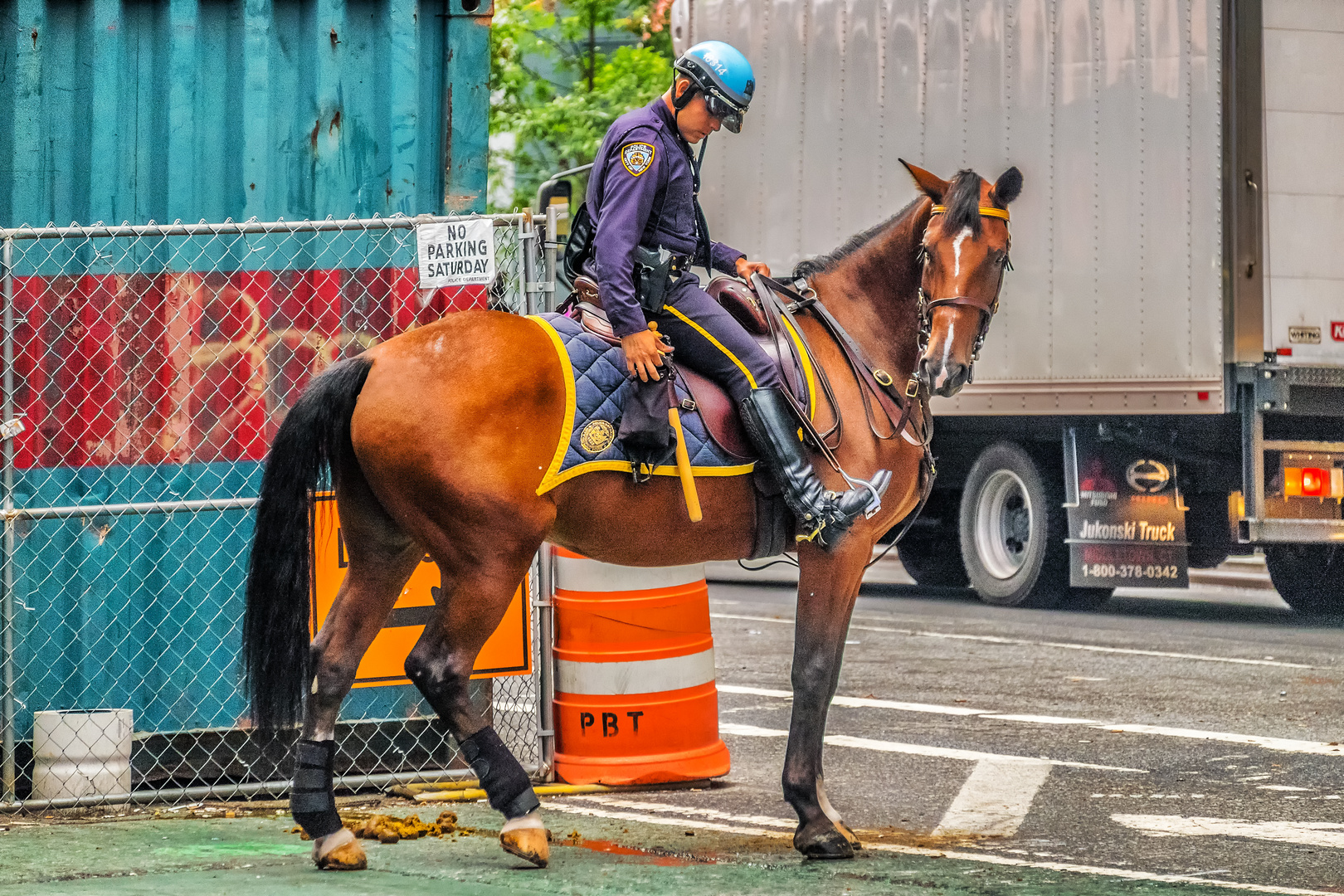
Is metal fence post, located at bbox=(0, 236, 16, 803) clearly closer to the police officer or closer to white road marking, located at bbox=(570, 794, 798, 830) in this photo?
white road marking, located at bbox=(570, 794, 798, 830)

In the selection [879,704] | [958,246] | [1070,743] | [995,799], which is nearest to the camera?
[958,246]

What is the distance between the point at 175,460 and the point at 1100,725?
4876mm

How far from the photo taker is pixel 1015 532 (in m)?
15.4

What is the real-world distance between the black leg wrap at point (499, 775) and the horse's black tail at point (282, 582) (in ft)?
2.12

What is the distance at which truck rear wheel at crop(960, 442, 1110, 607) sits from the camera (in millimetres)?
14789

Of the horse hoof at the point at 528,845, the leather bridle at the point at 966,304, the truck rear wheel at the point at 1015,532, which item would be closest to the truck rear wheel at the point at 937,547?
the truck rear wheel at the point at 1015,532

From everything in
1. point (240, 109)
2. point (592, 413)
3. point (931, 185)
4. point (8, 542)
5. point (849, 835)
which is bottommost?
point (849, 835)

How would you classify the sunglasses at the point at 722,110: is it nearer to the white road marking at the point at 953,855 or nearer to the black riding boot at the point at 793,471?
the black riding boot at the point at 793,471

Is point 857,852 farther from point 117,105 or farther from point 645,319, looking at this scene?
point 117,105

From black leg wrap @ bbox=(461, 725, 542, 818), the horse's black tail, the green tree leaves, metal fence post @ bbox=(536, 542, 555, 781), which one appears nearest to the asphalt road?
metal fence post @ bbox=(536, 542, 555, 781)

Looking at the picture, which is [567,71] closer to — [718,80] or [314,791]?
[718,80]

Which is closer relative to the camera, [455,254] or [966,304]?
[966,304]

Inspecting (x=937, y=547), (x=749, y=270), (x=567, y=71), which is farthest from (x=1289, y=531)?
(x=567, y=71)

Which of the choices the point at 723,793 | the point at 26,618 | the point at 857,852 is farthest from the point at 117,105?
the point at 857,852
